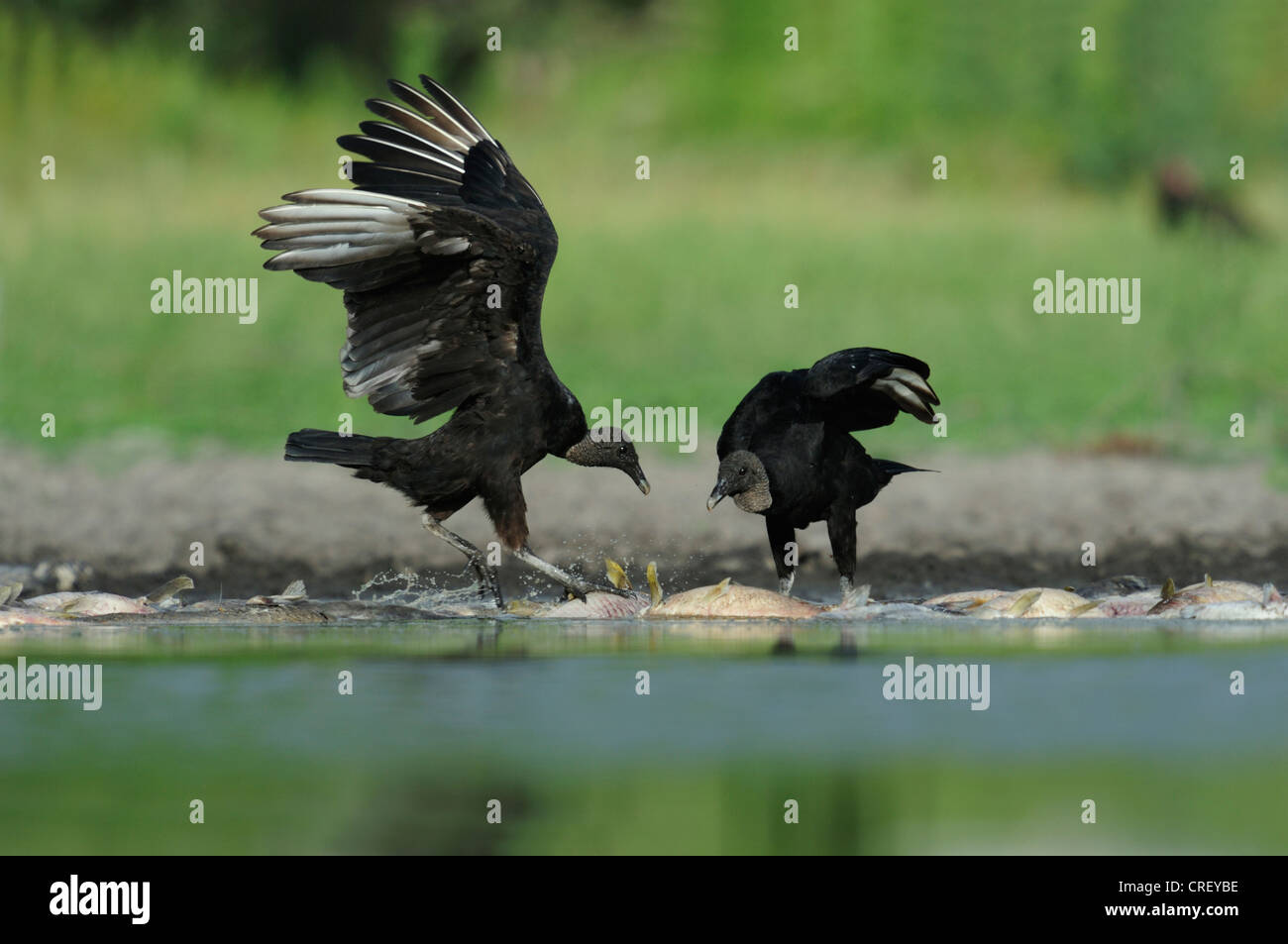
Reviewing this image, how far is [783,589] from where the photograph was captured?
9727 mm

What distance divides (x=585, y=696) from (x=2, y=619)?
3149 millimetres

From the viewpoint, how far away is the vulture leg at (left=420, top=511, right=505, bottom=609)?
373 inches

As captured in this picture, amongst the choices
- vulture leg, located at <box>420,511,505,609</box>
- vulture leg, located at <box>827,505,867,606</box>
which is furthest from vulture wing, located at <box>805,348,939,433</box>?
vulture leg, located at <box>420,511,505,609</box>

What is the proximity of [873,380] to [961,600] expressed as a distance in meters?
1.28

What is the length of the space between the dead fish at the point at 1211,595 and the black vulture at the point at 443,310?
2490mm

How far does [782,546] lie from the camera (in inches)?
379

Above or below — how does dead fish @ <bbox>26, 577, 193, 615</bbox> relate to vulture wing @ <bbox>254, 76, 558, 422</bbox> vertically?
below

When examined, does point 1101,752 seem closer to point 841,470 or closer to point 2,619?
point 841,470

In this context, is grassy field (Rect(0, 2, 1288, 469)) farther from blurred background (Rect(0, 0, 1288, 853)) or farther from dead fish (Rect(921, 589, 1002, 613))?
dead fish (Rect(921, 589, 1002, 613))

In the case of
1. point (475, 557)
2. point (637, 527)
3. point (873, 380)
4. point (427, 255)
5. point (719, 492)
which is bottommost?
point (475, 557)

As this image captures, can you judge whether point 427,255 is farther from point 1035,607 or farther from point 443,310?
point 1035,607

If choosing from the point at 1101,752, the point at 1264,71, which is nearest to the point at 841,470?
the point at 1101,752

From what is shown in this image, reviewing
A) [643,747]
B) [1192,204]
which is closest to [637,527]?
[643,747]

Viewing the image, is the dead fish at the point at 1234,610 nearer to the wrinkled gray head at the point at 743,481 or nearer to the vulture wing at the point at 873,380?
the vulture wing at the point at 873,380
